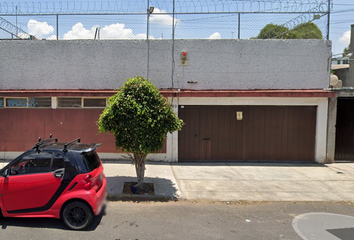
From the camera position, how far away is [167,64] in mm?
9734

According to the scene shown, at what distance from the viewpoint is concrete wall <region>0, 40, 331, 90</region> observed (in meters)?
9.62

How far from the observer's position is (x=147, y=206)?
18.9ft

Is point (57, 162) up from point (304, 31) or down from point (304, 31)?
down

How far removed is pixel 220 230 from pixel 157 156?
5.30 metres

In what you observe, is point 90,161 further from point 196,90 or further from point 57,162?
point 196,90

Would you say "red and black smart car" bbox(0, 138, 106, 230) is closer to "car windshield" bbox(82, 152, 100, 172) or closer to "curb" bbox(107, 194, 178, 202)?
"car windshield" bbox(82, 152, 100, 172)

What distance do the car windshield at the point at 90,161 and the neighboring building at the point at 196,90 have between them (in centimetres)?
458

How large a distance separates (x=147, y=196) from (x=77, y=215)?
6.72 feet

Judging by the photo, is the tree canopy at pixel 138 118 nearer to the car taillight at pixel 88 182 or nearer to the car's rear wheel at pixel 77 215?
the car taillight at pixel 88 182

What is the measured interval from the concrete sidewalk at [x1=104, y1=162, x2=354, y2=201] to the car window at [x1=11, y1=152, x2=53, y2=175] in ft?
7.05

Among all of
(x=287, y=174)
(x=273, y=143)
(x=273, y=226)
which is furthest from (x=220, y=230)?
(x=273, y=143)

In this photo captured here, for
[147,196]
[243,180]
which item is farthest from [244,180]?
[147,196]

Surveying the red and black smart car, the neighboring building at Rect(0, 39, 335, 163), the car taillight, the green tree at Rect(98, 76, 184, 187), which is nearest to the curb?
the green tree at Rect(98, 76, 184, 187)

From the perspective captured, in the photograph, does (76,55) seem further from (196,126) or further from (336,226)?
(336,226)
